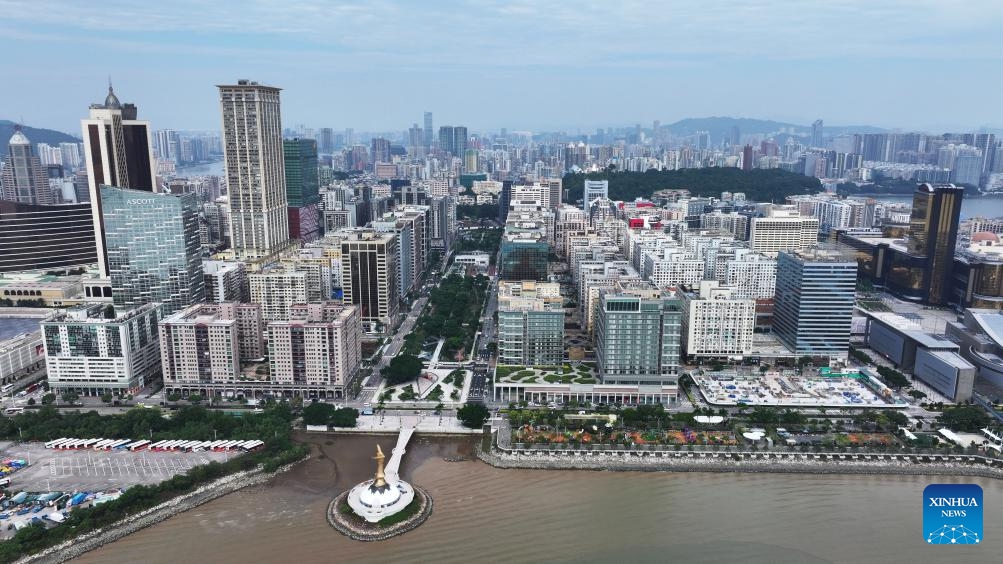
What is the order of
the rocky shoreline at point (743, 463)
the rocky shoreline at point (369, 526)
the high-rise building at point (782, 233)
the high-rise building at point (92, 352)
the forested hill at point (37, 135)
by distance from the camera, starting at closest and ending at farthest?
1. the rocky shoreline at point (369, 526)
2. the rocky shoreline at point (743, 463)
3. the high-rise building at point (92, 352)
4. the high-rise building at point (782, 233)
5. the forested hill at point (37, 135)

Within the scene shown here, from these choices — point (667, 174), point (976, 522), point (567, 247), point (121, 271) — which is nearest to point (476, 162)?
point (667, 174)

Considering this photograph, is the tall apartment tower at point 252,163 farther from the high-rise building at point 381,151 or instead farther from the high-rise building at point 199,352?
the high-rise building at point 381,151

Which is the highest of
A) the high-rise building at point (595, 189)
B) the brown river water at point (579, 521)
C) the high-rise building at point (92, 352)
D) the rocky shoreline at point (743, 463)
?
the high-rise building at point (595, 189)

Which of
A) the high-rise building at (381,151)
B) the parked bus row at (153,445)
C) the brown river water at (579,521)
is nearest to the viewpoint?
the brown river water at (579,521)

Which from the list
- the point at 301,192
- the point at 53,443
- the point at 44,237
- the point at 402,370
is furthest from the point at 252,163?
the point at 53,443

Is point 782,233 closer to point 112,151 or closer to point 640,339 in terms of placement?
point 640,339

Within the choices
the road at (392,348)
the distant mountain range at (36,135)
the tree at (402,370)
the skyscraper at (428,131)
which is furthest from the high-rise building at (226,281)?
the skyscraper at (428,131)

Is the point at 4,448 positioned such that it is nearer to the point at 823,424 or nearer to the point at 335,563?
the point at 335,563
